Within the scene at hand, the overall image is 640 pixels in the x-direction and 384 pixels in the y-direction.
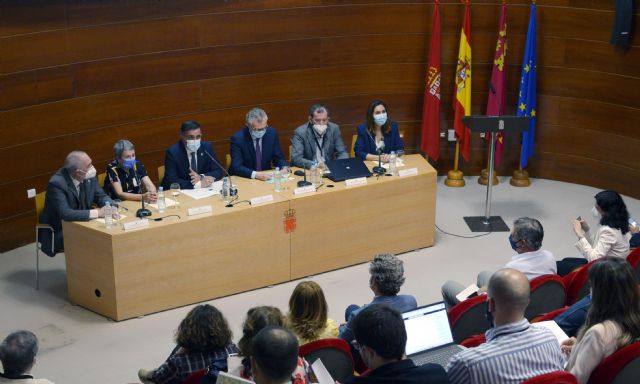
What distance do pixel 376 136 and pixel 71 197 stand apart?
112 inches

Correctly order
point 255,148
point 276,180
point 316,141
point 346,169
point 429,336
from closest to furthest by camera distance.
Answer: point 429,336 < point 276,180 < point 346,169 < point 255,148 < point 316,141

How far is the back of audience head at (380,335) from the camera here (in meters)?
3.25

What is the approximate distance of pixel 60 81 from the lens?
752 cm

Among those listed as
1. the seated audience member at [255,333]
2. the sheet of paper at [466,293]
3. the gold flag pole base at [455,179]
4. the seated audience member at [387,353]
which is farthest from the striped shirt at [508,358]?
the gold flag pole base at [455,179]

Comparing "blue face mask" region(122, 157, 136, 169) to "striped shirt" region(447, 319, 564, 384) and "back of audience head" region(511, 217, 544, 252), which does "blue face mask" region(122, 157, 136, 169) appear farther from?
"striped shirt" region(447, 319, 564, 384)

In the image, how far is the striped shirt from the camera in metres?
3.55

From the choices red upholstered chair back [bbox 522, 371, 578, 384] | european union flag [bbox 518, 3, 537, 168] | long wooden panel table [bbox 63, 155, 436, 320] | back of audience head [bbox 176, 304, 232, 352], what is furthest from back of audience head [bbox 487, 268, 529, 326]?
european union flag [bbox 518, 3, 537, 168]

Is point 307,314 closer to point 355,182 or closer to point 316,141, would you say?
point 355,182

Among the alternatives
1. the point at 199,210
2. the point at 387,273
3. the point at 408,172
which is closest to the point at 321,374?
the point at 387,273

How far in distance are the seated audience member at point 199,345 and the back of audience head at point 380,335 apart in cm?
94

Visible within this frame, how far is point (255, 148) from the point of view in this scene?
770 centimetres

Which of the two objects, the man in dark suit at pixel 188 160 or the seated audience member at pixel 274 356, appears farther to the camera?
the man in dark suit at pixel 188 160

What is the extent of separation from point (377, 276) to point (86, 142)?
4.07m

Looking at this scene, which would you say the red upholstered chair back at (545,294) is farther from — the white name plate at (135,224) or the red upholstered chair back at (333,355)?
the white name plate at (135,224)
